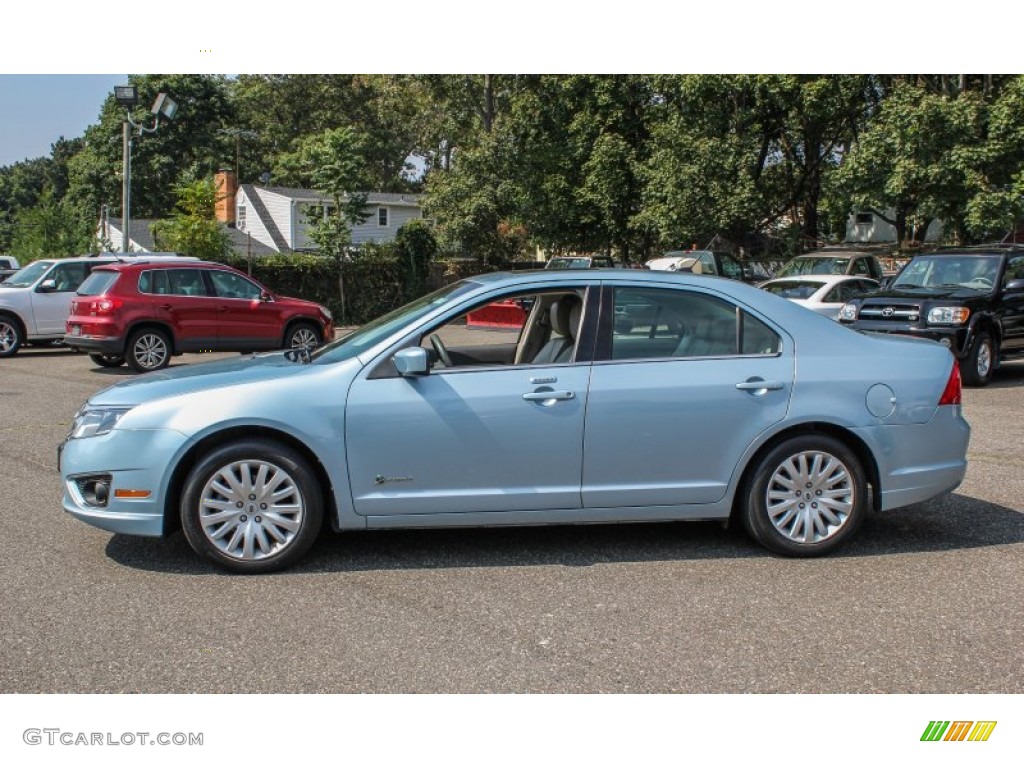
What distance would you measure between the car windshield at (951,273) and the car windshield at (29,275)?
15383 millimetres

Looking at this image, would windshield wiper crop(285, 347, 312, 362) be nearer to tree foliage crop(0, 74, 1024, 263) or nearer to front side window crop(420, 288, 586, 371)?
front side window crop(420, 288, 586, 371)

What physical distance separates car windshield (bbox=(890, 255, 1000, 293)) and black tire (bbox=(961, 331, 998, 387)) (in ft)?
2.56

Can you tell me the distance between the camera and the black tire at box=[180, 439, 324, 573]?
5309mm

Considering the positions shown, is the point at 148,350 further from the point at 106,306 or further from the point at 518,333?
the point at 518,333

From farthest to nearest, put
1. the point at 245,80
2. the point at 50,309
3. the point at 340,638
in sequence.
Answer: the point at 245,80 < the point at 50,309 < the point at 340,638

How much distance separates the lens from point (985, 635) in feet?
15.2

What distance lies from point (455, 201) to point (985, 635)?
32203mm

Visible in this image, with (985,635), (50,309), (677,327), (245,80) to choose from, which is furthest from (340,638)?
(245,80)

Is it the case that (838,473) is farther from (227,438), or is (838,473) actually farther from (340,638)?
(227,438)

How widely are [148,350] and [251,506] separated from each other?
11.7m

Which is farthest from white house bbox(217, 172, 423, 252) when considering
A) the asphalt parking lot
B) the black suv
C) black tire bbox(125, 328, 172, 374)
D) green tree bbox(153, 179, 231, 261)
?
the asphalt parking lot

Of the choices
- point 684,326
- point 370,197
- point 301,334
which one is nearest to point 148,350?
point 301,334
